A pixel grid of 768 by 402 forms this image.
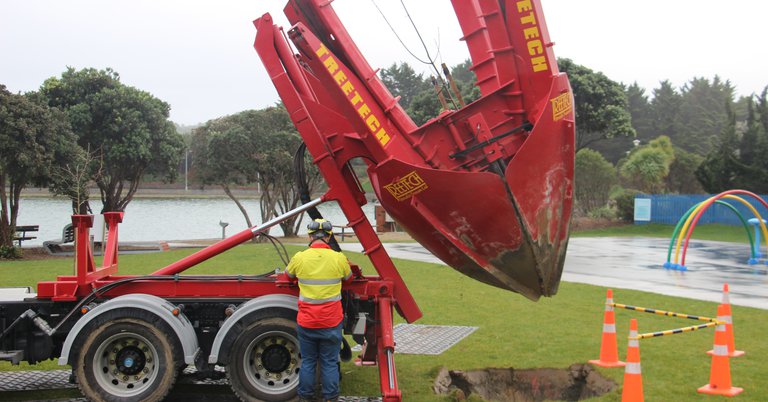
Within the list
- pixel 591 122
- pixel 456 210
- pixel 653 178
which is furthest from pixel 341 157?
pixel 653 178

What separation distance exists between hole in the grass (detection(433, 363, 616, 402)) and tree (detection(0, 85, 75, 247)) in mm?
19409

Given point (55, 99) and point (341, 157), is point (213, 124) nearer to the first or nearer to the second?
point (55, 99)

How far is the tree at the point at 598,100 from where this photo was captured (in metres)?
35.7

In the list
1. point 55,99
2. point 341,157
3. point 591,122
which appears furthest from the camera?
point 591,122

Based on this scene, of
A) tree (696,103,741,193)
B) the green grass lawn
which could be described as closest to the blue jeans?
the green grass lawn

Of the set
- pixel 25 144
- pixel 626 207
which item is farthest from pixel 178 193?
pixel 25 144

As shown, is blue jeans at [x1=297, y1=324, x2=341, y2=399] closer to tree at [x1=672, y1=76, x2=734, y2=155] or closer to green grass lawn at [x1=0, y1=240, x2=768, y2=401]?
green grass lawn at [x1=0, y1=240, x2=768, y2=401]

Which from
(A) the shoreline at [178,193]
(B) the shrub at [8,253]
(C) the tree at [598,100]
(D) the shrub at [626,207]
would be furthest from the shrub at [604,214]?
(B) the shrub at [8,253]

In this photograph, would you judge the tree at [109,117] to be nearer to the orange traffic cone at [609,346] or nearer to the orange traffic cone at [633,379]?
the orange traffic cone at [609,346]

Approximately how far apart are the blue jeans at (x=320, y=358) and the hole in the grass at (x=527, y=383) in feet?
6.73

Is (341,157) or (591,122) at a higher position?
(591,122)

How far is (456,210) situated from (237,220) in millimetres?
41389

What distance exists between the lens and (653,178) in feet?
155

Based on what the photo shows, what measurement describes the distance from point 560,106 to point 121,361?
197 inches
